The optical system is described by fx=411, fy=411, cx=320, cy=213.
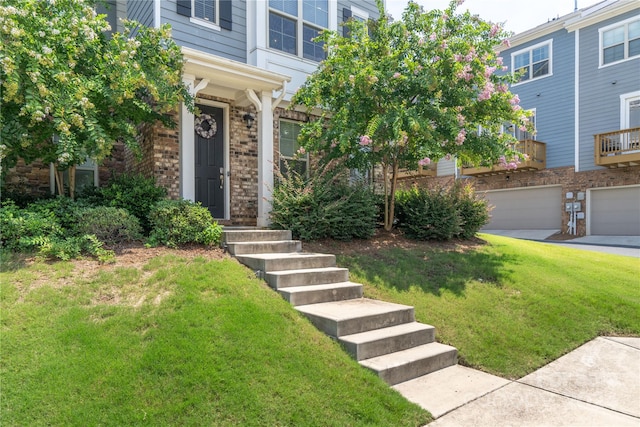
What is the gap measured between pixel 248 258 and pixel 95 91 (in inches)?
120

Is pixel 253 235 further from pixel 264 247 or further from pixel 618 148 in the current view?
pixel 618 148

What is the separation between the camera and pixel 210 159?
7840 millimetres

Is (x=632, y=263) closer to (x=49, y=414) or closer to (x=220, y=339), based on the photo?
(x=220, y=339)

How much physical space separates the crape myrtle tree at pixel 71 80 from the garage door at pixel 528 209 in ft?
44.3

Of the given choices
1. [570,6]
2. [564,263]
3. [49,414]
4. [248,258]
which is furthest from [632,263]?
[570,6]

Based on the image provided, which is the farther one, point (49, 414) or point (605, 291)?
point (605, 291)

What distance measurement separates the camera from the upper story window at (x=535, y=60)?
53.6ft

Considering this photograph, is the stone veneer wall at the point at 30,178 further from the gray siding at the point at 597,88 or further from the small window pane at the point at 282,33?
the gray siding at the point at 597,88

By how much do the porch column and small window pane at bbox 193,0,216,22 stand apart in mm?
2214

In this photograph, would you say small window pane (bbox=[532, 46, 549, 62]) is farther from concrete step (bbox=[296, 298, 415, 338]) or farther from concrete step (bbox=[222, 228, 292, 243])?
concrete step (bbox=[296, 298, 415, 338])

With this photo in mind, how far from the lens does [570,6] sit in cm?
1816

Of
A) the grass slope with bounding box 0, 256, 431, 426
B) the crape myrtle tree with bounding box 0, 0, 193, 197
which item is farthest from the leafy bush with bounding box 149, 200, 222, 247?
the grass slope with bounding box 0, 256, 431, 426

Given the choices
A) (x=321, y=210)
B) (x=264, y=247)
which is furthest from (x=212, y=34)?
(x=264, y=247)

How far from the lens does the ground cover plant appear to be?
4371 millimetres
